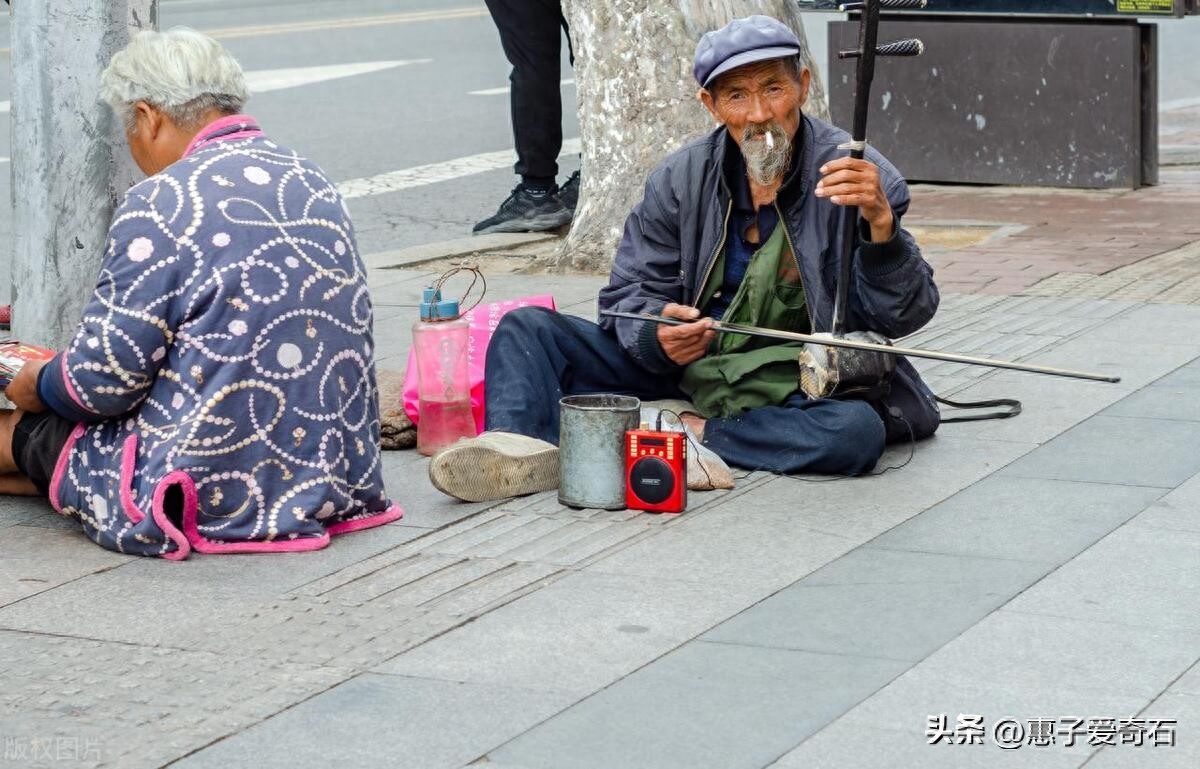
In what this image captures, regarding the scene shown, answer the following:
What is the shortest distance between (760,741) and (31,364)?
2.08 m

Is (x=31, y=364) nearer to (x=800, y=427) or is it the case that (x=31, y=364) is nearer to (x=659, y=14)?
(x=800, y=427)

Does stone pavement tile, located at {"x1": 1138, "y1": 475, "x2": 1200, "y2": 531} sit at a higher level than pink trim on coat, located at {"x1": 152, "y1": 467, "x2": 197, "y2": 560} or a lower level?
lower

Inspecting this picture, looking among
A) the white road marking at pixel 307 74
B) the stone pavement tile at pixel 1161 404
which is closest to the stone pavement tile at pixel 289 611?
the stone pavement tile at pixel 1161 404

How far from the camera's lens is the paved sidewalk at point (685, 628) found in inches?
129

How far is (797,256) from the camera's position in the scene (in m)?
5.01

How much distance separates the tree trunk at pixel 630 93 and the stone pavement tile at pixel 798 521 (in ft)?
10.2

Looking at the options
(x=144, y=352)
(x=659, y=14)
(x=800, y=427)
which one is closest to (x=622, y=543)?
(x=800, y=427)

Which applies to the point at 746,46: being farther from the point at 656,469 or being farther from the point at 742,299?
the point at 656,469

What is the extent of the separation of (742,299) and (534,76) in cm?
437

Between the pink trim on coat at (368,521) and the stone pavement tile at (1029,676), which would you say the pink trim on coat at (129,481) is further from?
the stone pavement tile at (1029,676)

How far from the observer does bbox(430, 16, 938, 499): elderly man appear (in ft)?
16.0

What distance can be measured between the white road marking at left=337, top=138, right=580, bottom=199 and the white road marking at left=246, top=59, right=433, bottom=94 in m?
3.21

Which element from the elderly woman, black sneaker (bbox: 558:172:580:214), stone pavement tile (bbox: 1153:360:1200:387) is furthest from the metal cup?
black sneaker (bbox: 558:172:580:214)

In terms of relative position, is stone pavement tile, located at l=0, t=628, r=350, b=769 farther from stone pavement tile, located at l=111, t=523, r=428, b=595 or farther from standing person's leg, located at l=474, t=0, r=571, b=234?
standing person's leg, located at l=474, t=0, r=571, b=234
